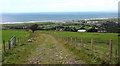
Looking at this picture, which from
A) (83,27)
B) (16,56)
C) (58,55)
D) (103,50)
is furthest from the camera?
(83,27)

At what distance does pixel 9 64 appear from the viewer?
907 centimetres

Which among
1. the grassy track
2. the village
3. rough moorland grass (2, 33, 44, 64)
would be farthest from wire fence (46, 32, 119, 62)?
the village

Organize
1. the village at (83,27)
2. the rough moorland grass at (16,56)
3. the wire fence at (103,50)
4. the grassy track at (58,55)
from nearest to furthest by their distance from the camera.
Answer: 1. the wire fence at (103,50)
2. the grassy track at (58,55)
3. the rough moorland grass at (16,56)
4. the village at (83,27)

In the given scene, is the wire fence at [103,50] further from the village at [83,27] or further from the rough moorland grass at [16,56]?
the village at [83,27]

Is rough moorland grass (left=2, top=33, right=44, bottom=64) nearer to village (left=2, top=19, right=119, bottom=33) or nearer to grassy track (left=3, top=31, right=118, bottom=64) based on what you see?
grassy track (left=3, top=31, right=118, bottom=64)

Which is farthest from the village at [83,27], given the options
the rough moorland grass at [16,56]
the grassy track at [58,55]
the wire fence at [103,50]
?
the rough moorland grass at [16,56]

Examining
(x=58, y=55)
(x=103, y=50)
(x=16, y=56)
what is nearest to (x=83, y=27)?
(x=103, y=50)

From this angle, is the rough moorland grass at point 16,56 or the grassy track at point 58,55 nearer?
the grassy track at point 58,55

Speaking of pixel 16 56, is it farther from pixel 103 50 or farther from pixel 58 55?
pixel 103 50

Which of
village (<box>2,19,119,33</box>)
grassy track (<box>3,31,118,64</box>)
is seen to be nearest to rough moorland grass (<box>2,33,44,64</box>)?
grassy track (<box>3,31,118,64</box>)

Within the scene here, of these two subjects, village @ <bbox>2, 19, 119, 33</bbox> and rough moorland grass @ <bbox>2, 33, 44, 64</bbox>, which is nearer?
rough moorland grass @ <bbox>2, 33, 44, 64</bbox>

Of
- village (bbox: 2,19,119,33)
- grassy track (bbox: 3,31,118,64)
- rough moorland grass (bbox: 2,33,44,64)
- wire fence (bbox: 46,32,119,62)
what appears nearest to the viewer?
wire fence (bbox: 46,32,119,62)

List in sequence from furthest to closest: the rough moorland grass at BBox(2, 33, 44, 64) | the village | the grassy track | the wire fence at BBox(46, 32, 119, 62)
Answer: the village
the rough moorland grass at BBox(2, 33, 44, 64)
the grassy track
the wire fence at BBox(46, 32, 119, 62)

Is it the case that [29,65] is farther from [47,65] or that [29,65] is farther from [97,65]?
[97,65]
